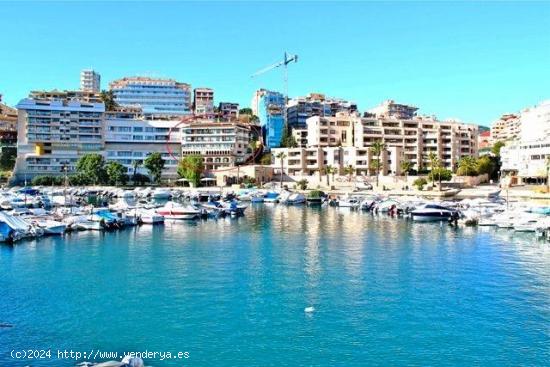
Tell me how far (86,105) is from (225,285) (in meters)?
106

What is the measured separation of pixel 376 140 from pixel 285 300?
98.5 metres

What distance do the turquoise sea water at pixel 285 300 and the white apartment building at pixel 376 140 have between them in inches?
2770

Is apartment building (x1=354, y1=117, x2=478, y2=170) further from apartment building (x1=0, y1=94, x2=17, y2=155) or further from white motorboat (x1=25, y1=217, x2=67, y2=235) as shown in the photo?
apartment building (x1=0, y1=94, x2=17, y2=155)

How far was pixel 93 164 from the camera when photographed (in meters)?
113

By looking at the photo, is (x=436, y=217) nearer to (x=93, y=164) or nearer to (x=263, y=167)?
(x=263, y=167)

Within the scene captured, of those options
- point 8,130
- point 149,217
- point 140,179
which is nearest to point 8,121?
point 8,130

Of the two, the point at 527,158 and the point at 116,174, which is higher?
the point at 527,158

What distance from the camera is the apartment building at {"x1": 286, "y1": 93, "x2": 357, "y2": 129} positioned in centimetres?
14962

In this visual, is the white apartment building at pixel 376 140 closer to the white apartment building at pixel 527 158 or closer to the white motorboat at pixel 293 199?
the white apartment building at pixel 527 158

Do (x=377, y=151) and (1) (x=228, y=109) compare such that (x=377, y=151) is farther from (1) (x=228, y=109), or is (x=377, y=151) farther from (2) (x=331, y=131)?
→ (1) (x=228, y=109)

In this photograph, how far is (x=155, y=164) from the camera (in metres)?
116

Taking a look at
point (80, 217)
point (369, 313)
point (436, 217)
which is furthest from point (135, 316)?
point (436, 217)

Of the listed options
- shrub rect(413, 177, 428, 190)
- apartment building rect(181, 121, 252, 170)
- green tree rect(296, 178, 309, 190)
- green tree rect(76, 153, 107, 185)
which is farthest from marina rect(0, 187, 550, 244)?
apartment building rect(181, 121, 252, 170)

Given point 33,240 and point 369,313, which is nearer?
point 369,313
